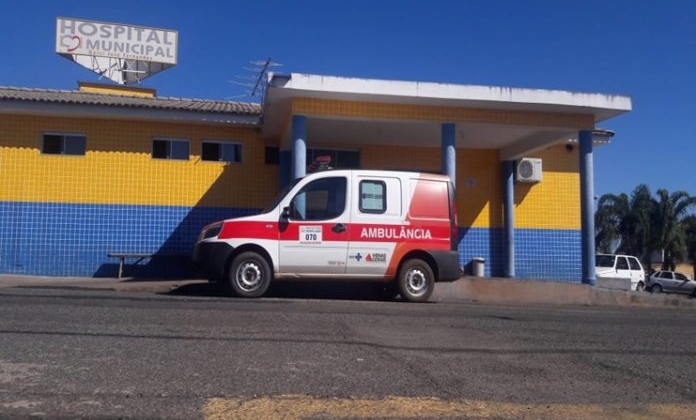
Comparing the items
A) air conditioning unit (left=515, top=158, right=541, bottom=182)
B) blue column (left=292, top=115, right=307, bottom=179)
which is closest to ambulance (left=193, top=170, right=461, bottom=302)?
blue column (left=292, top=115, right=307, bottom=179)

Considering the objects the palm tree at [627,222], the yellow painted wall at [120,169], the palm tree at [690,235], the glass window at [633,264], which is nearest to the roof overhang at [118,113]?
the yellow painted wall at [120,169]

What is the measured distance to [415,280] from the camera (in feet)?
40.9

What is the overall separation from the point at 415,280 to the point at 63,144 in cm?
1014

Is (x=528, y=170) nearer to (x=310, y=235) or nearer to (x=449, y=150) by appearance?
(x=449, y=150)

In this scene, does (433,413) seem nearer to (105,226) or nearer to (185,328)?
(185,328)

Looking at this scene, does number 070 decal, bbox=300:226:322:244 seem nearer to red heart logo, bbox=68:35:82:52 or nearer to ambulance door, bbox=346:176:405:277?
ambulance door, bbox=346:176:405:277

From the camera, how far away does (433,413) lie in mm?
5051

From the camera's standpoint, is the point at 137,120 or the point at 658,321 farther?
the point at 137,120

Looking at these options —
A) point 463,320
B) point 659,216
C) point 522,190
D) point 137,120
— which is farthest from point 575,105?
point 659,216

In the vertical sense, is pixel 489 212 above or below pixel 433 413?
above

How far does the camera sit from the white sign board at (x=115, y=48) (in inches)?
966

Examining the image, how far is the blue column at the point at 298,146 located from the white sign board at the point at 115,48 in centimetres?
1195

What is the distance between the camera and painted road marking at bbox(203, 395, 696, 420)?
4.88 m

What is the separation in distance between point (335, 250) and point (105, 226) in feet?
26.1
